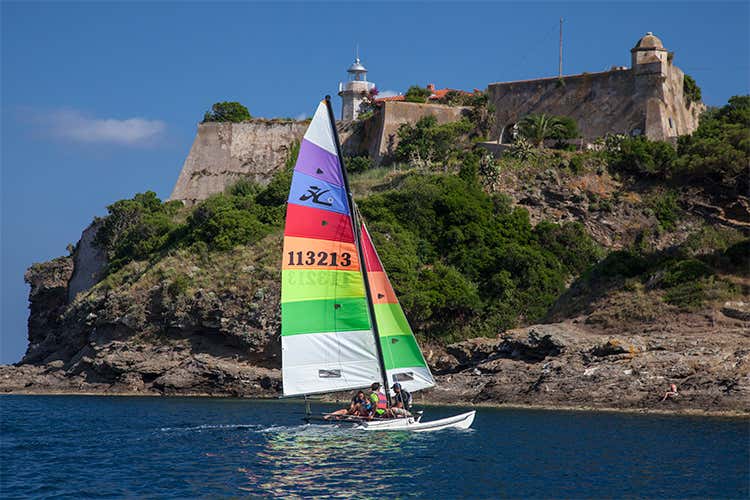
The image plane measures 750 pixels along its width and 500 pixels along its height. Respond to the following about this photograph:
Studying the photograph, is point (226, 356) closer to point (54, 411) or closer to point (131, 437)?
point (54, 411)

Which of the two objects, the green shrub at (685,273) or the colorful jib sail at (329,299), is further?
the green shrub at (685,273)

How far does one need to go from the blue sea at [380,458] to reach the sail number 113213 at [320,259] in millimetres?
5157

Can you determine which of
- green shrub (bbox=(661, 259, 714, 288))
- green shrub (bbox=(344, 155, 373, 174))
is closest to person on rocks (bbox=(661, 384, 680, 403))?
green shrub (bbox=(661, 259, 714, 288))

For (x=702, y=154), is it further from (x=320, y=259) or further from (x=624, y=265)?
(x=320, y=259)

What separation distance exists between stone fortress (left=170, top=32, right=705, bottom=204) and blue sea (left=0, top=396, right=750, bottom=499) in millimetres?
33502

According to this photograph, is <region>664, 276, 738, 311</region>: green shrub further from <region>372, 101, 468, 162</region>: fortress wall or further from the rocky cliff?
<region>372, 101, 468, 162</region>: fortress wall

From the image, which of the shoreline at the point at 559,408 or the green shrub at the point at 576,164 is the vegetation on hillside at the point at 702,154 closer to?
the green shrub at the point at 576,164

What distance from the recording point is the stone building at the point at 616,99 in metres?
63.2

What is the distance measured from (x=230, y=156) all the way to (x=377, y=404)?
47147mm

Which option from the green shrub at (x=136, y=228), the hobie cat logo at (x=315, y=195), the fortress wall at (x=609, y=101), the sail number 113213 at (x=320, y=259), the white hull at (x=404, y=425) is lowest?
the white hull at (x=404, y=425)

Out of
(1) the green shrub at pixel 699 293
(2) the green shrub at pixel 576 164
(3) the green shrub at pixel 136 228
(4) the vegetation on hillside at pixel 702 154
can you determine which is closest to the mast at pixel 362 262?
(1) the green shrub at pixel 699 293

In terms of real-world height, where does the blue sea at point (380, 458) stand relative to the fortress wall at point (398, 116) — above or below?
below

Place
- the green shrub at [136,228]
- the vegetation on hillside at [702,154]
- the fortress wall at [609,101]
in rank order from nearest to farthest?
the vegetation on hillside at [702,154]
the green shrub at [136,228]
the fortress wall at [609,101]

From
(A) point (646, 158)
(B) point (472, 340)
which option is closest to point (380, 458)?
(B) point (472, 340)
